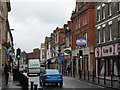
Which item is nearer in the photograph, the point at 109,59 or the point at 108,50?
the point at 108,50

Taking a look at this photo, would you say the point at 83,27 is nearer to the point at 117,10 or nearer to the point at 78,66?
the point at 78,66

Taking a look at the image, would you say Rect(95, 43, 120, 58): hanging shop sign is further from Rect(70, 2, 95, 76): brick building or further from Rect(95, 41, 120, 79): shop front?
Rect(70, 2, 95, 76): brick building

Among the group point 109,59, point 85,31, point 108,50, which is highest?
point 85,31

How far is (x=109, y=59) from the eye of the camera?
3562cm

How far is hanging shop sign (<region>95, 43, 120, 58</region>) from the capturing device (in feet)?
106

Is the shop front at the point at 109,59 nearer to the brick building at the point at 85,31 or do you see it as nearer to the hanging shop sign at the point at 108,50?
the hanging shop sign at the point at 108,50

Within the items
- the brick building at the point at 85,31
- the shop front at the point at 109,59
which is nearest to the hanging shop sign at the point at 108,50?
the shop front at the point at 109,59

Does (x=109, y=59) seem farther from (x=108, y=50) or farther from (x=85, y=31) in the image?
(x=85, y=31)

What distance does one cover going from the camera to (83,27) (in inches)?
1980

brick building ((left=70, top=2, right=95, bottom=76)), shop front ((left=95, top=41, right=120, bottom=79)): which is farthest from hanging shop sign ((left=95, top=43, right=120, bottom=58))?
brick building ((left=70, top=2, right=95, bottom=76))

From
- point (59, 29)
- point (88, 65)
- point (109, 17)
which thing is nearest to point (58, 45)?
point (59, 29)

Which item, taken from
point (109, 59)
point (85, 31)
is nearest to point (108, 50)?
point (109, 59)

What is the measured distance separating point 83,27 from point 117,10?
17.5 meters

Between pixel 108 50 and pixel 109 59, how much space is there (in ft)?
3.62
